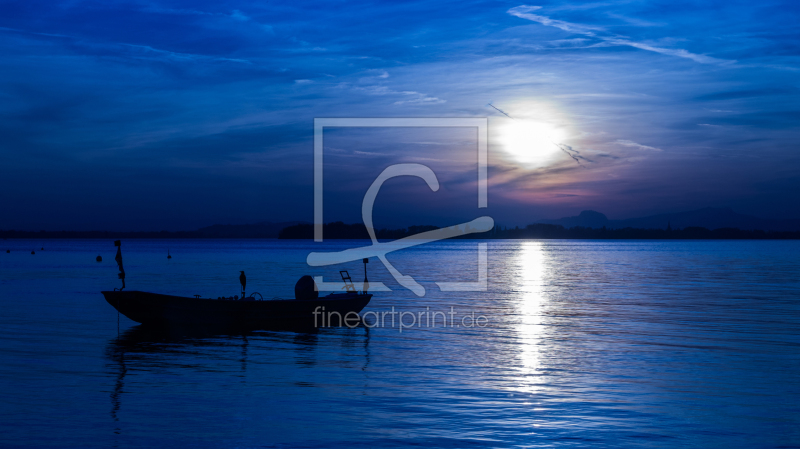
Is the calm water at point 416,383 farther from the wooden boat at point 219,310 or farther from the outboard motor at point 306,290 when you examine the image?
the outboard motor at point 306,290

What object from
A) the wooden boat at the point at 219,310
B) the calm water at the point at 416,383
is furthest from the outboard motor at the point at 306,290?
the calm water at the point at 416,383

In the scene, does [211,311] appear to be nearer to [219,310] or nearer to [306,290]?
[219,310]

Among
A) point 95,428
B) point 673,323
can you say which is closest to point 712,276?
point 673,323

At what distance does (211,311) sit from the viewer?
36719 mm

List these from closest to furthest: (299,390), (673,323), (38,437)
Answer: (38,437) < (299,390) < (673,323)

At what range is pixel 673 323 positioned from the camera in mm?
40875

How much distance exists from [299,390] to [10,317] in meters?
30.0

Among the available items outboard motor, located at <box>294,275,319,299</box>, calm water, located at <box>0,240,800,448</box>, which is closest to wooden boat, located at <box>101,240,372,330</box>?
outboard motor, located at <box>294,275,319,299</box>

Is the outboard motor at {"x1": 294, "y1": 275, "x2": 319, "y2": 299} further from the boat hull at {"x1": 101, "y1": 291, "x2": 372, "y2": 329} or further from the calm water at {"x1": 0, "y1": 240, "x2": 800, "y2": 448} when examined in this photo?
the calm water at {"x1": 0, "y1": 240, "x2": 800, "y2": 448}

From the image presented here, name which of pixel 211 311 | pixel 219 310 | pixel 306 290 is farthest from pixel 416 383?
pixel 306 290

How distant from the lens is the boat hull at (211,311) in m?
36.4

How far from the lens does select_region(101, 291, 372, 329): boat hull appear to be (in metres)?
36.4

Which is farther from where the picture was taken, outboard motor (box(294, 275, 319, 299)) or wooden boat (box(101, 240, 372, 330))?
outboard motor (box(294, 275, 319, 299))

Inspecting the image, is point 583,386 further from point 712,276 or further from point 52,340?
point 712,276
